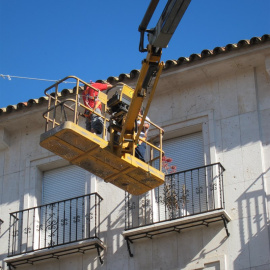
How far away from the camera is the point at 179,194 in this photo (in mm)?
23469

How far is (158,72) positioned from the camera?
65.6 ft

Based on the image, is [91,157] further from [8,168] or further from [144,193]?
[8,168]

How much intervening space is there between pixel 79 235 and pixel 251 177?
3.92 metres

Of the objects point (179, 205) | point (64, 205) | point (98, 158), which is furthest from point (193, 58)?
point (64, 205)

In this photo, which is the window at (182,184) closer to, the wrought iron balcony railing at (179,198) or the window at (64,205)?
the wrought iron balcony railing at (179,198)

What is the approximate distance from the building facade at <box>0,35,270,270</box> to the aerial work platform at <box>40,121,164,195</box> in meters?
1.40

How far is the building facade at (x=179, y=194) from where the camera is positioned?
73.5 feet

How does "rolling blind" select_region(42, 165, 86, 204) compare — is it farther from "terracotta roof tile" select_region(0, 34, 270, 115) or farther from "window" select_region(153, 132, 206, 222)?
"window" select_region(153, 132, 206, 222)

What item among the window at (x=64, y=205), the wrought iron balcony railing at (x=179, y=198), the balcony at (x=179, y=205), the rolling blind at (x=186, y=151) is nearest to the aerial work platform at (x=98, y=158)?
the balcony at (x=179, y=205)

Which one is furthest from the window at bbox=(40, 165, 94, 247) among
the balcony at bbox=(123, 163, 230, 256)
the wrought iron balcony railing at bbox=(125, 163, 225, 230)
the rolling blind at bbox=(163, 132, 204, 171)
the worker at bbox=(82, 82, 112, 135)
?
the worker at bbox=(82, 82, 112, 135)

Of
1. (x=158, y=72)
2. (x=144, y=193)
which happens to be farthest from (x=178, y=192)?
(x=158, y=72)

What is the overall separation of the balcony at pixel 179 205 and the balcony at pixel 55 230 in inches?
32.0

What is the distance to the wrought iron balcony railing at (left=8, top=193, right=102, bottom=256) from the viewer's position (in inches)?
945

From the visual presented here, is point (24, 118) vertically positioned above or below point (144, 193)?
above
